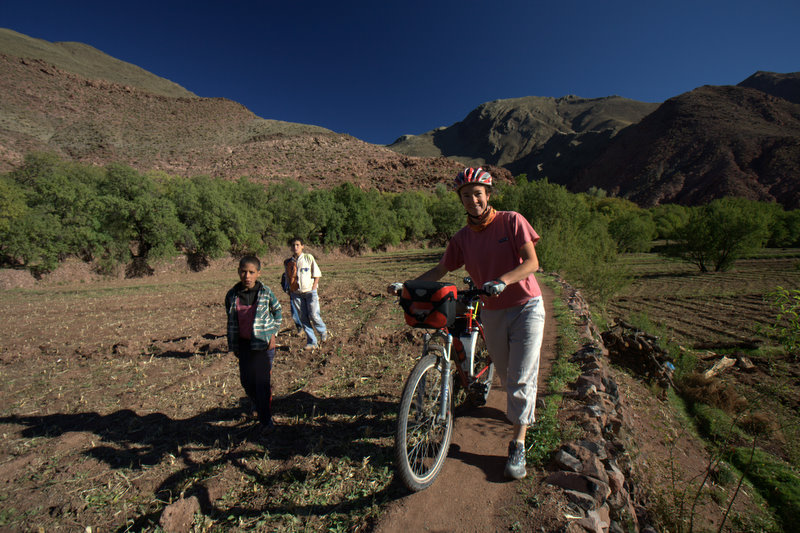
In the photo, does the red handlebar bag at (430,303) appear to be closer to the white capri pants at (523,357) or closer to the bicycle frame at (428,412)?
the bicycle frame at (428,412)

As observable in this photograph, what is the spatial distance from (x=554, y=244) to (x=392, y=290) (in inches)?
660

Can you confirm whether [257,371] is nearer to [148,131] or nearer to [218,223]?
[218,223]

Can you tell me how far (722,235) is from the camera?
33.0 m

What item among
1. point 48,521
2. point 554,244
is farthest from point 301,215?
point 48,521

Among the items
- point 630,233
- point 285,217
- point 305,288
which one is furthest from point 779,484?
point 630,233

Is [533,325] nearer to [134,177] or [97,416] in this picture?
[97,416]

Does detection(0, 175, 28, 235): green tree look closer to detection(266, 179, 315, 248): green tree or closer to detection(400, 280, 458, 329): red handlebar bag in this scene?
detection(266, 179, 315, 248): green tree

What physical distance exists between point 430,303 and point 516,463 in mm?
1577

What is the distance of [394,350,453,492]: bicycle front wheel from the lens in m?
2.40

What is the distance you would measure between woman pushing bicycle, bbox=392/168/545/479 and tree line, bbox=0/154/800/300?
15.2 metres

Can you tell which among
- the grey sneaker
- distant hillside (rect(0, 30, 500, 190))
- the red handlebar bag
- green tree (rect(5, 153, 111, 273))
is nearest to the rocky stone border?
the grey sneaker

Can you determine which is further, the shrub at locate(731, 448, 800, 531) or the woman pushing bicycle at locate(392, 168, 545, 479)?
the shrub at locate(731, 448, 800, 531)

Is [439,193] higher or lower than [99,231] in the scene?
higher

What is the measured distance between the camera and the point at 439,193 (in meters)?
85.8
